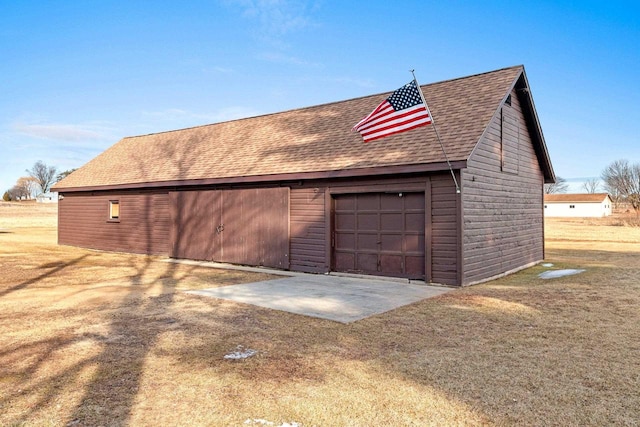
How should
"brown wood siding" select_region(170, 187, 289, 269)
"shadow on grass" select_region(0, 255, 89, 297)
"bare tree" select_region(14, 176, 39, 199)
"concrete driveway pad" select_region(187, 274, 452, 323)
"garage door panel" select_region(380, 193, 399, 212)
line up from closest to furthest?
"concrete driveway pad" select_region(187, 274, 452, 323)
"shadow on grass" select_region(0, 255, 89, 297)
"garage door panel" select_region(380, 193, 399, 212)
"brown wood siding" select_region(170, 187, 289, 269)
"bare tree" select_region(14, 176, 39, 199)

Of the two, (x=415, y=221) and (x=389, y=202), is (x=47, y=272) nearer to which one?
(x=389, y=202)

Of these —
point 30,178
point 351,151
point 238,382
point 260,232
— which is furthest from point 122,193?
point 30,178

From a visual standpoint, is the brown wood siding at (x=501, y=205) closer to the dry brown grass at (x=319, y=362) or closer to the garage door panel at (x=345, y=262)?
the dry brown grass at (x=319, y=362)

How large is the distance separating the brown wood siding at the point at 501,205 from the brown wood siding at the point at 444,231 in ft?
0.82

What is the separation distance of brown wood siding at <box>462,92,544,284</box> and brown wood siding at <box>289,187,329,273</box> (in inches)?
154

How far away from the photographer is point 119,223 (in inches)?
725

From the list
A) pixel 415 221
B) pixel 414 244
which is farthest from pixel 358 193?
pixel 414 244

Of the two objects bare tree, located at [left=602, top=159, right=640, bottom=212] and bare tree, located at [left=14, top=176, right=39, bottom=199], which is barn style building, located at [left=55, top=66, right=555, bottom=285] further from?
bare tree, located at [left=14, top=176, right=39, bottom=199]

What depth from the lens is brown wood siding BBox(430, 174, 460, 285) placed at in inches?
400

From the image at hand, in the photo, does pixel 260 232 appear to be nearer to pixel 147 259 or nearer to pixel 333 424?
pixel 147 259

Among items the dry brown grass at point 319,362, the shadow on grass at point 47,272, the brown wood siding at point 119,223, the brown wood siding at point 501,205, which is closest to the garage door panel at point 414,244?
the brown wood siding at point 501,205

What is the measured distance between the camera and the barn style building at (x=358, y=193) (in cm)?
1052

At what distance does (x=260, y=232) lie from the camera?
13.8 m

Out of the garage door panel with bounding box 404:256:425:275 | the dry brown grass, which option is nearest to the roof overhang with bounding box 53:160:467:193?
the garage door panel with bounding box 404:256:425:275
